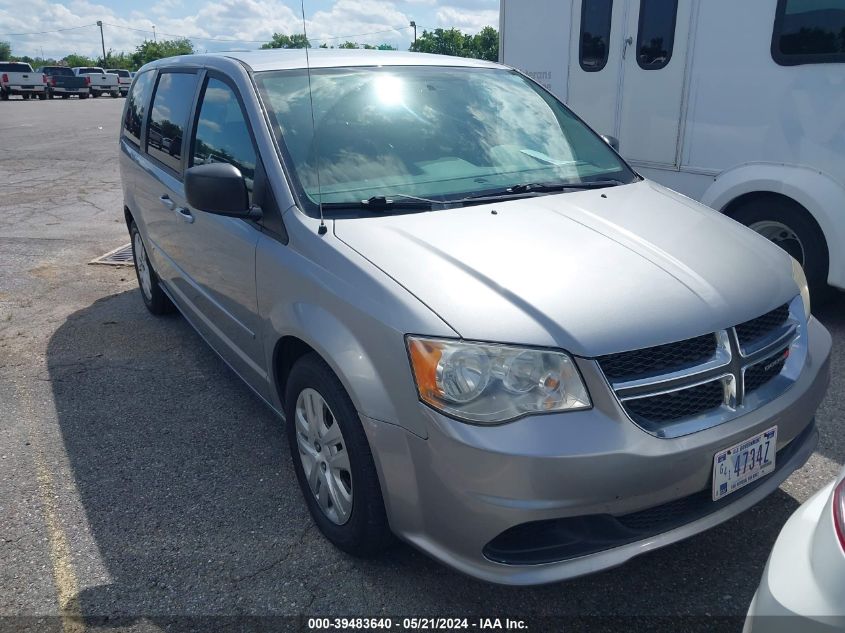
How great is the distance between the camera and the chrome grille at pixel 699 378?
2.15 metres

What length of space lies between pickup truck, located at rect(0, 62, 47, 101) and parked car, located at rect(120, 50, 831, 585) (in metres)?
40.2

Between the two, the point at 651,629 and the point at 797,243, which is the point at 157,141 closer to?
the point at 651,629

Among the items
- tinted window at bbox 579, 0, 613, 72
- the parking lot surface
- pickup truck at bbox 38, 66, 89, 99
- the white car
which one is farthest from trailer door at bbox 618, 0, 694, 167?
pickup truck at bbox 38, 66, 89, 99

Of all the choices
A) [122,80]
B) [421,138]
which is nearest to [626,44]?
[421,138]

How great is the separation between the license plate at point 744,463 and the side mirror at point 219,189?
1.96 m

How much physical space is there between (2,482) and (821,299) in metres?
5.05

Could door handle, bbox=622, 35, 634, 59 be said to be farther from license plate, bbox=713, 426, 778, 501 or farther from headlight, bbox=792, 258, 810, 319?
license plate, bbox=713, 426, 778, 501

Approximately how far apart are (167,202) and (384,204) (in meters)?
1.92

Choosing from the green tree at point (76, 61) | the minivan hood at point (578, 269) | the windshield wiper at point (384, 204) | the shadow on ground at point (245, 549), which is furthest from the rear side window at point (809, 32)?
the green tree at point (76, 61)

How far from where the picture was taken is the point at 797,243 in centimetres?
496

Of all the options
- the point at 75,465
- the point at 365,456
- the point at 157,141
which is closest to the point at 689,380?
the point at 365,456

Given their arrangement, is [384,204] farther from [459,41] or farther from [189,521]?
[459,41]

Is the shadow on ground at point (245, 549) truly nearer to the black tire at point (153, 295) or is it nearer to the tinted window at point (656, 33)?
the black tire at point (153, 295)

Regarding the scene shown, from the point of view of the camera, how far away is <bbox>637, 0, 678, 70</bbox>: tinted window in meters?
5.42
